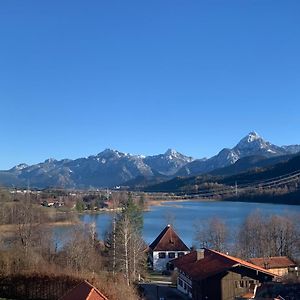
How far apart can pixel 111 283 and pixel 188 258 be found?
27.1 feet

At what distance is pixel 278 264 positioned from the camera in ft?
77.3

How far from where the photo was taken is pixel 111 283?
13969mm

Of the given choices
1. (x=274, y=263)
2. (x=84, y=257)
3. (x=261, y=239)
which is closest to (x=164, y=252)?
(x=261, y=239)

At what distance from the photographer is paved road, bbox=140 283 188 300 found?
19.6 metres

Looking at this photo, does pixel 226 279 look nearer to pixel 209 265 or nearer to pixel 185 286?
pixel 209 265

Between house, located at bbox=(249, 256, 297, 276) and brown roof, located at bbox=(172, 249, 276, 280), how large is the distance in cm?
315

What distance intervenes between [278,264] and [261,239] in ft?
18.8

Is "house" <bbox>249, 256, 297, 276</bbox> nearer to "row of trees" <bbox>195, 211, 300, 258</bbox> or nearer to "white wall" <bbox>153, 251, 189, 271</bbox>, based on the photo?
"row of trees" <bbox>195, 211, 300, 258</bbox>

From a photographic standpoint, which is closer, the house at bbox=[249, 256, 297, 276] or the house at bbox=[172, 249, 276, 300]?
the house at bbox=[172, 249, 276, 300]

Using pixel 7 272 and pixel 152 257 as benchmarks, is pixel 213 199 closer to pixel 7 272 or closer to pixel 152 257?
pixel 152 257

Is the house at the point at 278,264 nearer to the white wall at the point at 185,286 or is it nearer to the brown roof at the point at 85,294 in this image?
the white wall at the point at 185,286

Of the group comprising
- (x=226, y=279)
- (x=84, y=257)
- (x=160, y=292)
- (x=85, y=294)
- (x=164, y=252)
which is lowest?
(x=160, y=292)

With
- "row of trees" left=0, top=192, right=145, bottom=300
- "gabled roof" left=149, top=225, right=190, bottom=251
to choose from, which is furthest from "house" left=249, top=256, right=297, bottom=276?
"gabled roof" left=149, top=225, right=190, bottom=251

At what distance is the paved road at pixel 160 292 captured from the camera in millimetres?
19569
